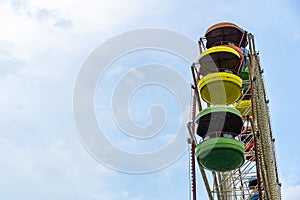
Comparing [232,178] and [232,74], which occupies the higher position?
[232,74]

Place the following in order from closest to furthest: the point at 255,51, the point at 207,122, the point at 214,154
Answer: the point at 214,154
the point at 207,122
the point at 255,51

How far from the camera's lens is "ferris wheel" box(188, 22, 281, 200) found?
68.0ft

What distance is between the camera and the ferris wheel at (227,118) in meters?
20.7

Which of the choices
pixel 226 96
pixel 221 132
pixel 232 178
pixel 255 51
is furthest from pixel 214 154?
pixel 255 51

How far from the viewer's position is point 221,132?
2092 cm

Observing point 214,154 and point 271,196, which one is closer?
point 214,154

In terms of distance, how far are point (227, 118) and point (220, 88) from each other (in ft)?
7.02

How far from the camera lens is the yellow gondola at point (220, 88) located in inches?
893

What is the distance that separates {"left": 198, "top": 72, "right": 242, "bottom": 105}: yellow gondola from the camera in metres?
22.7

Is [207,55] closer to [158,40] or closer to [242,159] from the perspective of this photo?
[158,40]

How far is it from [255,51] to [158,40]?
26.0 feet

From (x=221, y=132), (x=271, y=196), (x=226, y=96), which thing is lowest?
(x=271, y=196)

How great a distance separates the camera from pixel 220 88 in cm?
2297

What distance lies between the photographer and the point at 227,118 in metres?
21.5
